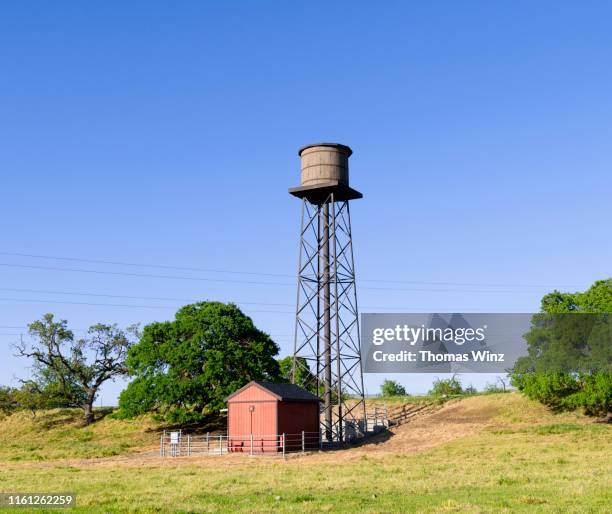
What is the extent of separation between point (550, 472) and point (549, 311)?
28.7 metres

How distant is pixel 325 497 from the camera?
23.6 metres

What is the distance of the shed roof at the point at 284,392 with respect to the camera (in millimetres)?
45344

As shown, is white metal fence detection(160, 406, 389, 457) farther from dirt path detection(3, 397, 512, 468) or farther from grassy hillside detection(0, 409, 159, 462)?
grassy hillside detection(0, 409, 159, 462)

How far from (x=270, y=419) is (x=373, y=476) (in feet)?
51.4

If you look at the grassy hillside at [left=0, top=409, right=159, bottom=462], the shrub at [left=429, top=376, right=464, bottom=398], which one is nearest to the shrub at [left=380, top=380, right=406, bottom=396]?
the shrub at [left=429, top=376, right=464, bottom=398]

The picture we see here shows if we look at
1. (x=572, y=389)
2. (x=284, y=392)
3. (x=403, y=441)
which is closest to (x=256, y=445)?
(x=284, y=392)

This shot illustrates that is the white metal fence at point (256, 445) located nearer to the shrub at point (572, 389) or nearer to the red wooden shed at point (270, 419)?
the red wooden shed at point (270, 419)

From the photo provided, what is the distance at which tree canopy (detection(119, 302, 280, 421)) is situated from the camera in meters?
56.2

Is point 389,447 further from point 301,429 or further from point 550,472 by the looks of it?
point 550,472

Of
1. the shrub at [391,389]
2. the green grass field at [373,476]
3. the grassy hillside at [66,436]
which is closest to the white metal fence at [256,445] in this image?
the green grass field at [373,476]

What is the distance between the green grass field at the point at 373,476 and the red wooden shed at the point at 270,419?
118 inches

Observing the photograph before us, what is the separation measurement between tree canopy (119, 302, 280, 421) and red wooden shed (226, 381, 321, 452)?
29.7 feet

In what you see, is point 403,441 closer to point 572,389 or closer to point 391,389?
point 572,389

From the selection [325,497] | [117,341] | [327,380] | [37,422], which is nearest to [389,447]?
[327,380]
